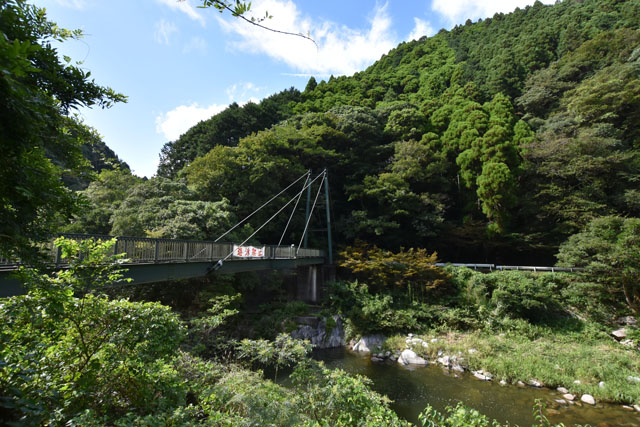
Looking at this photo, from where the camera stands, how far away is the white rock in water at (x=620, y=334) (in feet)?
31.9

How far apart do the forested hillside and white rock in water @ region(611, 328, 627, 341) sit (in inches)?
212

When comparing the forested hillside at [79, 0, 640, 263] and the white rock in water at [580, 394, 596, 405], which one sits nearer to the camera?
the white rock in water at [580, 394, 596, 405]

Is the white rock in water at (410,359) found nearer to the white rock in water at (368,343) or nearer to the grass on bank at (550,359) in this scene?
the grass on bank at (550,359)

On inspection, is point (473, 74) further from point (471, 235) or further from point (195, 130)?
point (195, 130)

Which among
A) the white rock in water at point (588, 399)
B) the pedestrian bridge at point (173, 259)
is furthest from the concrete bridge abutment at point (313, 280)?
the white rock in water at point (588, 399)

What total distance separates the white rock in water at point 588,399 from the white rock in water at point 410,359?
12.9ft

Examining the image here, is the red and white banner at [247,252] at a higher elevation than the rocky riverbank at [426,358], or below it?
higher

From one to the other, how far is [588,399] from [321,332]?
27.4 ft

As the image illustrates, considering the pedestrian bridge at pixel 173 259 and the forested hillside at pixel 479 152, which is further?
the forested hillside at pixel 479 152

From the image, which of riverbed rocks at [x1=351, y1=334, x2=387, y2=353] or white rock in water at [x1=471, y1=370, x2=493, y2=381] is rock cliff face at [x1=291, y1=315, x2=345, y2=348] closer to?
riverbed rocks at [x1=351, y1=334, x2=387, y2=353]

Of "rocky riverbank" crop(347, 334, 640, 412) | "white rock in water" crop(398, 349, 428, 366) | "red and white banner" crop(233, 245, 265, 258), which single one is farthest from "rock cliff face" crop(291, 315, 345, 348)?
"red and white banner" crop(233, 245, 265, 258)

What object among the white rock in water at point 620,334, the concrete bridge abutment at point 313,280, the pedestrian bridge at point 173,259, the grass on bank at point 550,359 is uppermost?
the pedestrian bridge at point 173,259

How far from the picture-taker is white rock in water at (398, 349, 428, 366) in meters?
9.72

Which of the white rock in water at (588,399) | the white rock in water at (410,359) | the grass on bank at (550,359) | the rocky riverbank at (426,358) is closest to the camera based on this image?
the white rock in water at (588,399)
